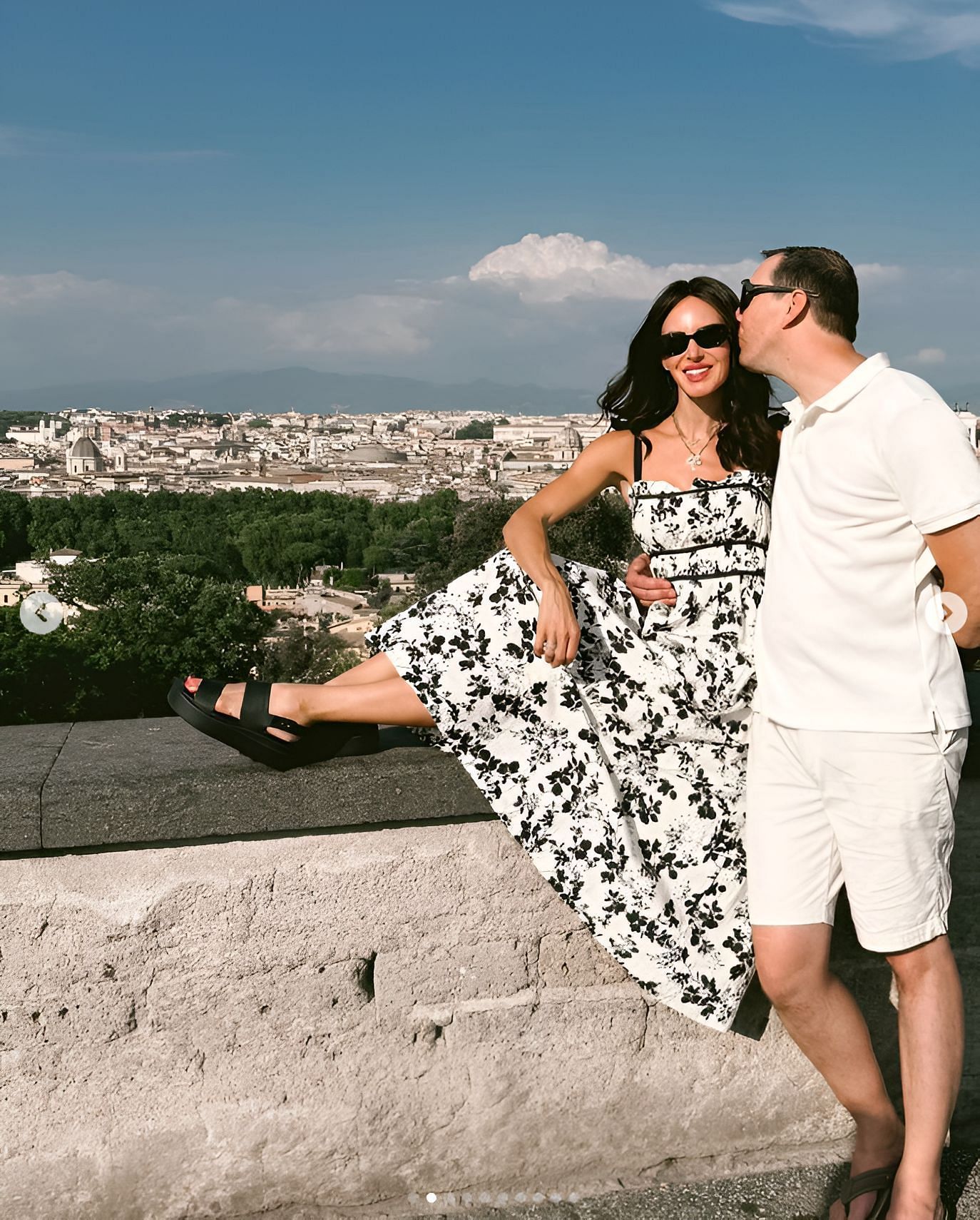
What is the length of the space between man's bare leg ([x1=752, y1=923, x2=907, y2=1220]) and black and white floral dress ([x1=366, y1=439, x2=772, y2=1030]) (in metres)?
0.13

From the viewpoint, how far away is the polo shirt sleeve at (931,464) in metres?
1.54

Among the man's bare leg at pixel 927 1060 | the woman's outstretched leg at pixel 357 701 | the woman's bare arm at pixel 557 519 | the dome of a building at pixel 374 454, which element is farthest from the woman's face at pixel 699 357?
the dome of a building at pixel 374 454

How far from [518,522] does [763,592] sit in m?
0.42

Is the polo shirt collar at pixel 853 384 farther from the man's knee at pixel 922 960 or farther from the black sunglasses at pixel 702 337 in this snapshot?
the man's knee at pixel 922 960

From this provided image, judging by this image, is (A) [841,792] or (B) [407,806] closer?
(A) [841,792]

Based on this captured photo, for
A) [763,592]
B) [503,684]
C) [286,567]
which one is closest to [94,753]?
[503,684]

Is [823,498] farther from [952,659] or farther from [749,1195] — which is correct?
[749,1195]

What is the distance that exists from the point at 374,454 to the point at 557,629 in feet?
374

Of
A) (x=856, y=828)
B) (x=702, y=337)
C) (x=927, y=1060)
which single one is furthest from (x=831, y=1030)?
(x=702, y=337)

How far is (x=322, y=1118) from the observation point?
75.2 inches

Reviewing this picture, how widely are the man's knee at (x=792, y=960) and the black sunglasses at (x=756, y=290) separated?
95cm

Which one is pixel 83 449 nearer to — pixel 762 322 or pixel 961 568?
pixel 762 322

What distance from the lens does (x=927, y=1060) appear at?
70.0 inches

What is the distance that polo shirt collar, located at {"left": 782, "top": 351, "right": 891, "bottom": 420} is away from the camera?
1686 millimetres
